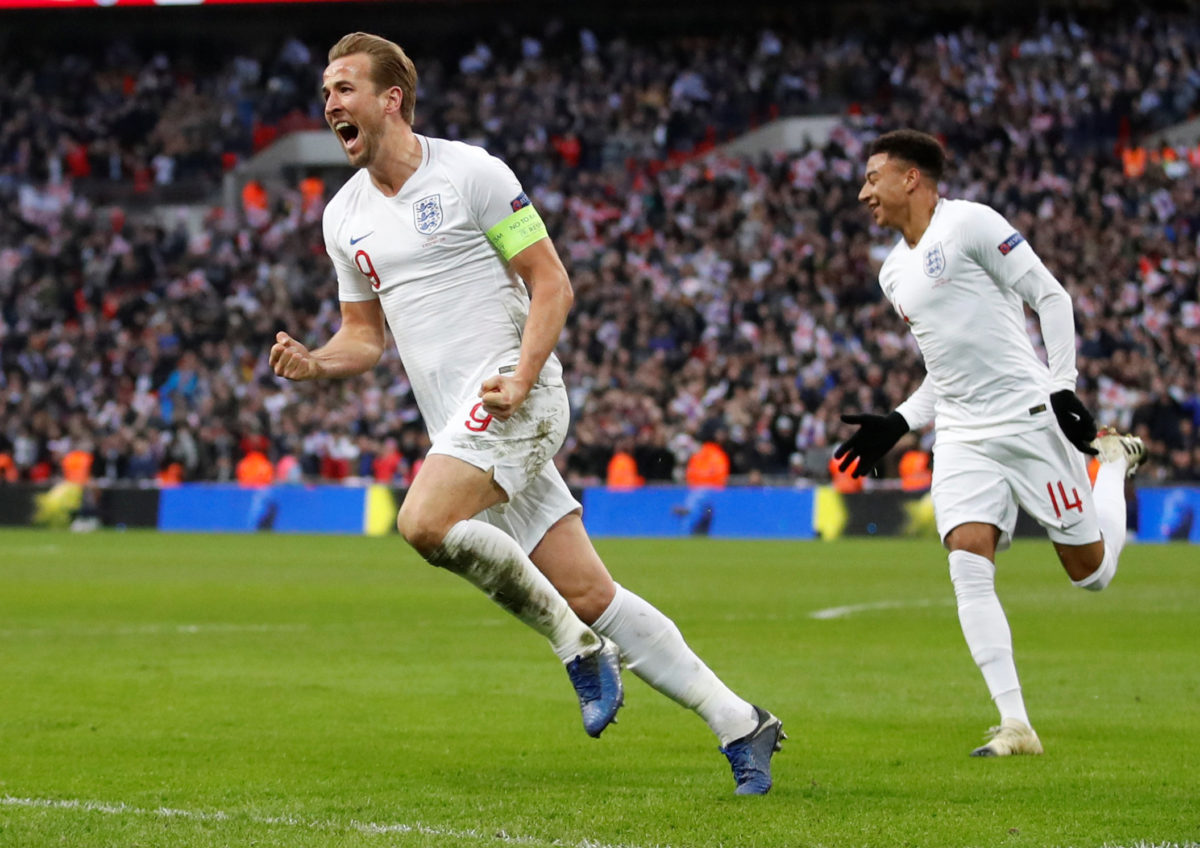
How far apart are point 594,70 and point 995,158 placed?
9710mm

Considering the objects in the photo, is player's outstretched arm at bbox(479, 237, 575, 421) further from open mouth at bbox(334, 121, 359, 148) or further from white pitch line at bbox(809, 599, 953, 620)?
white pitch line at bbox(809, 599, 953, 620)

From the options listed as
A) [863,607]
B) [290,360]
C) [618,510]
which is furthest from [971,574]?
[618,510]

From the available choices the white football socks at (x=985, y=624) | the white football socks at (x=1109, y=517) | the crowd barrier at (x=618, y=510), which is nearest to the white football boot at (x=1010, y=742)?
the white football socks at (x=985, y=624)

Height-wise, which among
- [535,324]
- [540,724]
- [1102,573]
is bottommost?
[540,724]

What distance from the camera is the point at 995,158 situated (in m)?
30.5

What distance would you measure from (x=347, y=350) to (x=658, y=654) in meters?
1.48

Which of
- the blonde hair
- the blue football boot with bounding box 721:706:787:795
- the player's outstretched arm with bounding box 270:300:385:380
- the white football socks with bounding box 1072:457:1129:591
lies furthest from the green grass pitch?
the blonde hair

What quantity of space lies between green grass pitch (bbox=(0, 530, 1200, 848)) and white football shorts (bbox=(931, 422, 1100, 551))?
88 cm

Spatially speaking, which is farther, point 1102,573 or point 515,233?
point 1102,573

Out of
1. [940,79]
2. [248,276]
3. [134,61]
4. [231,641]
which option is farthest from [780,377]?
[134,61]

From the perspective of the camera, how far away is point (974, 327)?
743 centimetres

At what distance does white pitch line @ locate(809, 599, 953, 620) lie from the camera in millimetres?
13396

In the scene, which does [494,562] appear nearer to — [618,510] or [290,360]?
[290,360]

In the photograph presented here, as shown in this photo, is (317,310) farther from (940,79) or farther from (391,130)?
(391,130)
